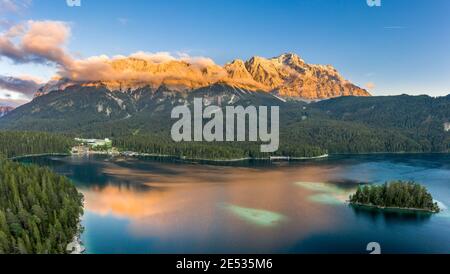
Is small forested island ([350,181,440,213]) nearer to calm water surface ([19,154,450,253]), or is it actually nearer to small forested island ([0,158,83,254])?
calm water surface ([19,154,450,253])

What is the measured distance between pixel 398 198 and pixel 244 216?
17.2m

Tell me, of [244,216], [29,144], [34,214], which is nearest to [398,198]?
[244,216]

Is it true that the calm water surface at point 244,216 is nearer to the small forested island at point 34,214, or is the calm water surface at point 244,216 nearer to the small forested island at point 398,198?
the small forested island at point 398,198

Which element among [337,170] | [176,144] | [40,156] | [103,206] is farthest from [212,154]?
[103,206]

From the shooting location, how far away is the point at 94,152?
371 feet

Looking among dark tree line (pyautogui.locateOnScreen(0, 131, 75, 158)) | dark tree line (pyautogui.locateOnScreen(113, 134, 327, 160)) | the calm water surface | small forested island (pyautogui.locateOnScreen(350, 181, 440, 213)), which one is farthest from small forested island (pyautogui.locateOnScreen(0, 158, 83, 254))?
Answer: dark tree line (pyautogui.locateOnScreen(0, 131, 75, 158))

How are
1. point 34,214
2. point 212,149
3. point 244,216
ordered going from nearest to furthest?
point 34,214
point 244,216
point 212,149

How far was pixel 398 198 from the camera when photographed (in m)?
43.4

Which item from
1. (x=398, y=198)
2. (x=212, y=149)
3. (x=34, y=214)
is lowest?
(x=398, y=198)

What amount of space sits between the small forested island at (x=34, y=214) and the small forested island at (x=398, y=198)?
30.4m

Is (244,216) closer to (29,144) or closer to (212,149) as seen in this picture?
(212,149)

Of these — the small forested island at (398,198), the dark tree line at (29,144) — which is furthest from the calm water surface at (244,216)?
the dark tree line at (29,144)
